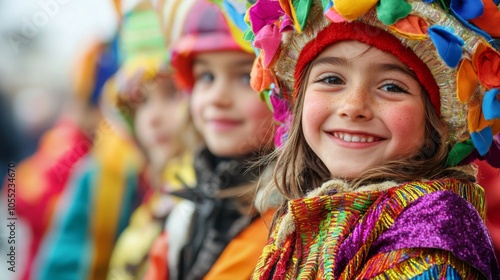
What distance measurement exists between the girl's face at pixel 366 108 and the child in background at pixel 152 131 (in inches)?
53.9

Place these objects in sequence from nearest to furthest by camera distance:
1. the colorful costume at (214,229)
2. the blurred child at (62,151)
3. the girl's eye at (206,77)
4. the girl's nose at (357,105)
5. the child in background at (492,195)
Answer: the girl's nose at (357,105), the child in background at (492,195), the colorful costume at (214,229), the girl's eye at (206,77), the blurred child at (62,151)

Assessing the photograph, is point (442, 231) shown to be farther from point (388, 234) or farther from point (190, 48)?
point (190, 48)

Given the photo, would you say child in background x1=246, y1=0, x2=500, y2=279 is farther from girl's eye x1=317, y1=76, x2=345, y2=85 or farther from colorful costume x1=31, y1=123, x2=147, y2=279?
colorful costume x1=31, y1=123, x2=147, y2=279

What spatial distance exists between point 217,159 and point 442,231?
137 centimetres

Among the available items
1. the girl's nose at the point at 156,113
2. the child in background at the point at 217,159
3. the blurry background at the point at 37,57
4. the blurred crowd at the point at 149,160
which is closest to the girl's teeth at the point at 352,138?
the blurred crowd at the point at 149,160

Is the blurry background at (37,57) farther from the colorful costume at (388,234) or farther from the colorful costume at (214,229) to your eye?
the colorful costume at (388,234)

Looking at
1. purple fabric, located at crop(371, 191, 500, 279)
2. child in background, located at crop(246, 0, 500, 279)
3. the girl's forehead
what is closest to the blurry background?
the girl's forehead

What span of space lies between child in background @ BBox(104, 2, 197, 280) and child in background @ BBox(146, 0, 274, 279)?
0.30 m

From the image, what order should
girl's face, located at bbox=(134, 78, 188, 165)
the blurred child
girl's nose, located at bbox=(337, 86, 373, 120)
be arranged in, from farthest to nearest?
the blurred child
girl's face, located at bbox=(134, 78, 188, 165)
girl's nose, located at bbox=(337, 86, 373, 120)

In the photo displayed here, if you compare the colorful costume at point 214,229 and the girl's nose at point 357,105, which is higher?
the girl's nose at point 357,105

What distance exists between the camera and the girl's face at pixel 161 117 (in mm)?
3271

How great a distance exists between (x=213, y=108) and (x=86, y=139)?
1247 mm

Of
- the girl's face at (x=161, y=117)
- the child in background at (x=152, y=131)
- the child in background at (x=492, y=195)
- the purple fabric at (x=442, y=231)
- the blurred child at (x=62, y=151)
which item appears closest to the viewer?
the purple fabric at (x=442, y=231)

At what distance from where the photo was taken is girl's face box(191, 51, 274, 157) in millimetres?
2605
